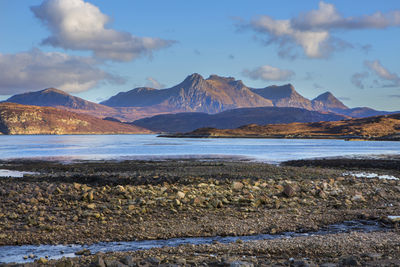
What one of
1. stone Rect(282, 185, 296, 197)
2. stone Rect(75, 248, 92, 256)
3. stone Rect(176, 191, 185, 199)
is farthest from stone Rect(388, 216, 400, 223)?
stone Rect(75, 248, 92, 256)

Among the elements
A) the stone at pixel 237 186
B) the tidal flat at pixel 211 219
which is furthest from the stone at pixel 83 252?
the stone at pixel 237 186

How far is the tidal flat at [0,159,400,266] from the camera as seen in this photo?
11648mm

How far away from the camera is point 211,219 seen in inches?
658

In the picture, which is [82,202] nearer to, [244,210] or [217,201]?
[217,201]

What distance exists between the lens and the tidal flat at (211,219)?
11648 millimetres

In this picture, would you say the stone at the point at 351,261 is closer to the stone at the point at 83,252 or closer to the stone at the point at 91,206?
the stone at the point at 83,252

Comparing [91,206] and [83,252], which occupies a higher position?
[91,206]

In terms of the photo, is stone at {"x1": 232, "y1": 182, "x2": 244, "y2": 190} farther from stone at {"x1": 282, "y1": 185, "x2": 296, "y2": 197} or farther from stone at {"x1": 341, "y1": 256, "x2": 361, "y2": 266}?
stone at {"x1": 341, "y1": 256, "x2": 361, "y2": 266}

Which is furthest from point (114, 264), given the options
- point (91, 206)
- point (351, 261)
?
point (91, 206)

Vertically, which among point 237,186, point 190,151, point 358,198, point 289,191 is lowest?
point 358,198

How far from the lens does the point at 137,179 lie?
2973 cm

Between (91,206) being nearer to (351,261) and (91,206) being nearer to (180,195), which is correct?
(180,195)

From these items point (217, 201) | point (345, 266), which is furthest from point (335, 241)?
point (217, 201)

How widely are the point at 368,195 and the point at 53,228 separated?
16999 millimetres
